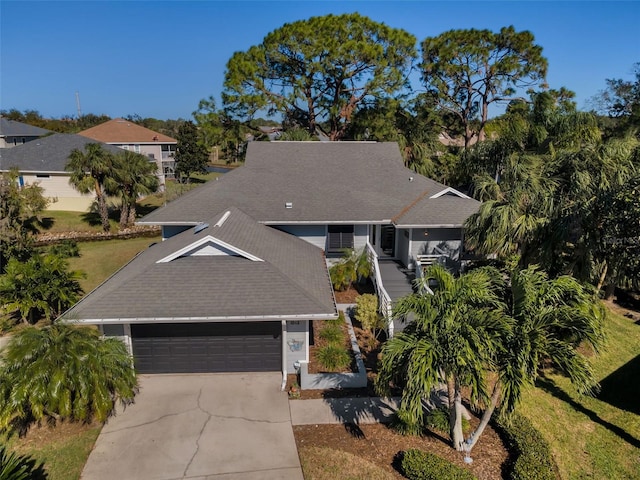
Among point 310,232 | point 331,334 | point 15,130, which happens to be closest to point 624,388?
point 331,334

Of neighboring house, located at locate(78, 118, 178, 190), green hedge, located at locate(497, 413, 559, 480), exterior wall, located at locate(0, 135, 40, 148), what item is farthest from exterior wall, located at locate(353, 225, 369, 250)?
exterior wall, located at locate(0, 135, 40, 148)

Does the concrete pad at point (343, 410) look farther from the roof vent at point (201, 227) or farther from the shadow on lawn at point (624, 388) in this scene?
the roof vent at point (201, 227)

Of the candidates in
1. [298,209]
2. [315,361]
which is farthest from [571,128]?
[315,361]

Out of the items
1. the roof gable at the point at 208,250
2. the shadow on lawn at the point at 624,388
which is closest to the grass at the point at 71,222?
the roof gable at the point at 208,250

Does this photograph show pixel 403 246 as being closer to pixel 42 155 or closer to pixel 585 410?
pixel 585 410

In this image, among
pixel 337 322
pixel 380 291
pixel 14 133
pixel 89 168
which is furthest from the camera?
pixel 14 133

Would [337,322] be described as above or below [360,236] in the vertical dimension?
below
